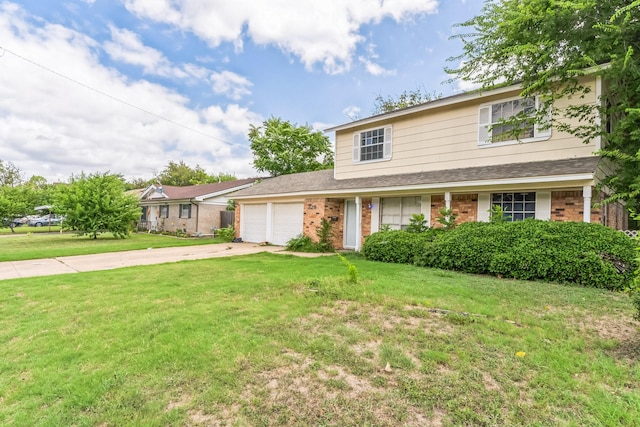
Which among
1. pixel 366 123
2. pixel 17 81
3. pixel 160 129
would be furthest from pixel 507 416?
pixel 160 129

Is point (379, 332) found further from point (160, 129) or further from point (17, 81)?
point (160, 129)

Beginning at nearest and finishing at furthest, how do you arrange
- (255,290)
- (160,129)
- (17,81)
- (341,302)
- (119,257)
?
(341,302) < (255,290) < (119,257) < (17,81) < (160,129)

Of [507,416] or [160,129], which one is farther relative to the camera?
[160,129]

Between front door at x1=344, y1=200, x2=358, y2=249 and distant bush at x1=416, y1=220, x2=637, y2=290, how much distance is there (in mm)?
4900

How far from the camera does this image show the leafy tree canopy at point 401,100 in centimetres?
2491

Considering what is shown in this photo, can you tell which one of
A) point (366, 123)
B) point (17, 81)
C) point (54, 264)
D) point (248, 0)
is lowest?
point (54, 264)

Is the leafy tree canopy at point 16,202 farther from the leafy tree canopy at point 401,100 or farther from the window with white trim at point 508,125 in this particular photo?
the leafy tree canopy at point 401,100

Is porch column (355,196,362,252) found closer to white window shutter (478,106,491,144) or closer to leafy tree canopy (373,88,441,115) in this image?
white window shutter (478,106,491,144)

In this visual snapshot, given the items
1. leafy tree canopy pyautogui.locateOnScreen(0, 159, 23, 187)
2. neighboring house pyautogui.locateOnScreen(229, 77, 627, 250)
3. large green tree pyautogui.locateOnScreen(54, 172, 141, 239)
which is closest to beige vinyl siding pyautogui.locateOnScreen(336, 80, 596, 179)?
neighboring house pyautogui.locateOnScreen(229, 77, 627, 250)

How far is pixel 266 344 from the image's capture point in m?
3.33

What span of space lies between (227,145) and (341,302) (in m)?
21.2

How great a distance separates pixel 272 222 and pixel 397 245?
7.60m

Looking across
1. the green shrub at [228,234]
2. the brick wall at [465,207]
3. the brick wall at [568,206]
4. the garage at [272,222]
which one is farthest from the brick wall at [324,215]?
the brick wall at [568,206]

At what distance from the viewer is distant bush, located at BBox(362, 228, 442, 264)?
29.0 feet
